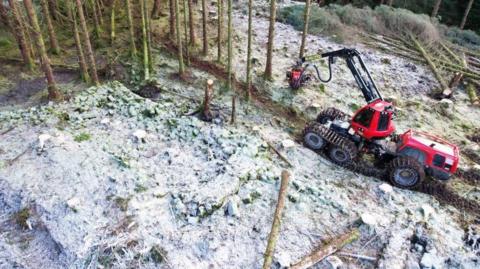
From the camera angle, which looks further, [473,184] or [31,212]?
[473,184]

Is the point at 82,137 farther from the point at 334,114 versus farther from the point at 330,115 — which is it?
the point at 334,114

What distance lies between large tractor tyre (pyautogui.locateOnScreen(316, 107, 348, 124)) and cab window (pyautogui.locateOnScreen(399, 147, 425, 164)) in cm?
232

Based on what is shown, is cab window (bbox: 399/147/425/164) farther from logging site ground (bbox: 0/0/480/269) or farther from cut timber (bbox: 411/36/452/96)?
cut timber (bbox: 411/36/452/96)

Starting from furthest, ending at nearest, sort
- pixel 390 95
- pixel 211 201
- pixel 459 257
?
pixel 390 95 → pixel 211 201 → pixel 459 257

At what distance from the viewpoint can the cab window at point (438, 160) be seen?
8086 mm

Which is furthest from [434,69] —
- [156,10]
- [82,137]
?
[82,137]

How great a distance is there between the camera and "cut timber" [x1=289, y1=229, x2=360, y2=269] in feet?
19.7

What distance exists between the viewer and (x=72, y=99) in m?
10.3

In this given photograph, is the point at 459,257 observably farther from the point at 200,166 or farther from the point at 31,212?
the point at 31,212

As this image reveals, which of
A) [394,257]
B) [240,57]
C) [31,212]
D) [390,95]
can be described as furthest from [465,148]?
[31,212]

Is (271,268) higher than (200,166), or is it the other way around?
(200,166)

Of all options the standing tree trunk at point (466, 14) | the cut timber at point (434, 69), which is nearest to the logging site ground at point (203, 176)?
the cut timber at point (434, 69)

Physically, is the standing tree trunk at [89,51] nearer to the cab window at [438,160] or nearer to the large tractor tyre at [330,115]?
the large tractor tyre at [330,115]

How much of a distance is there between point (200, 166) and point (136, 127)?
2485 millimetres
